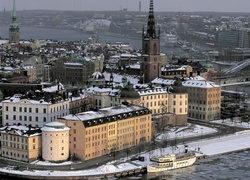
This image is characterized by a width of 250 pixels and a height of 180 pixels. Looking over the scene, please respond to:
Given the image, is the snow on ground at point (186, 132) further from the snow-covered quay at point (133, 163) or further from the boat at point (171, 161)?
the boat at point (171, 161)

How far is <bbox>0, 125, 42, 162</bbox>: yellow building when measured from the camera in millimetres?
31812

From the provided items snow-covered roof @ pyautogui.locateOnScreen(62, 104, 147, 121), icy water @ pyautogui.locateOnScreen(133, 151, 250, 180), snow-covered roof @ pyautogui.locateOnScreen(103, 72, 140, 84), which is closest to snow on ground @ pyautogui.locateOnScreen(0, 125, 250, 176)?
icy water @ pyautogui.locateOnScreen(133, 151, 250, 180)

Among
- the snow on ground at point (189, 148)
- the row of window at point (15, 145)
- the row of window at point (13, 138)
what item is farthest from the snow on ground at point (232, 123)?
the row of window at point (13, 138)

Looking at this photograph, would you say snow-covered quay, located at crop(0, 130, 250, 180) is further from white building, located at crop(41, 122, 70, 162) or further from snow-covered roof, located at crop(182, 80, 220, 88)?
snow-covered roof, located at crop(182, 80, 220, 88)

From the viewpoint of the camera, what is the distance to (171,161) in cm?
3169

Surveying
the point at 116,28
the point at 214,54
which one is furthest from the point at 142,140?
the point at 116,28

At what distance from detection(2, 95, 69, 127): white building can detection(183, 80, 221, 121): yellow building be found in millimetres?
11131

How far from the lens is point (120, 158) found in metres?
32.8

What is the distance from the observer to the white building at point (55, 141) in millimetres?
31453

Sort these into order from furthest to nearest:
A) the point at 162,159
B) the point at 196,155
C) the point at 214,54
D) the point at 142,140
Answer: the point at 214,54 → the point at 142,140 → the point at 196,155 → the point at 162,159

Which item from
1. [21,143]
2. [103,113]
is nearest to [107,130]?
[103,113]

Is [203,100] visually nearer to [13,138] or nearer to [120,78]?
[120,78]

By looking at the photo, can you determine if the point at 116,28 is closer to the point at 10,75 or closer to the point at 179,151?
the point at 10,75

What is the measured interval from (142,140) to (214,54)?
71736 millimetres
